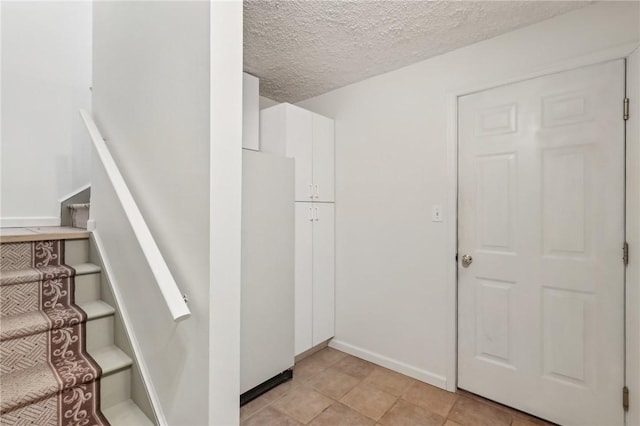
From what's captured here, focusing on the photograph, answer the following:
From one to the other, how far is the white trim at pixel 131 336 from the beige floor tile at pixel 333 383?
3.65 ft

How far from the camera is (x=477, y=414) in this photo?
187cm

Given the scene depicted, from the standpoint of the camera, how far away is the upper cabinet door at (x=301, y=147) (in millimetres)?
2451

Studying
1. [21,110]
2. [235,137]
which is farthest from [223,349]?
[21,110]

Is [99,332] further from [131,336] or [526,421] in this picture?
[526,421]

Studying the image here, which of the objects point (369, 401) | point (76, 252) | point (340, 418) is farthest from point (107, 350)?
point (369, 401)

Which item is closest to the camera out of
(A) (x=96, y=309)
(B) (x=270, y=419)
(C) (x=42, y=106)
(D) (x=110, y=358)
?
(D) (x=110, y=358)

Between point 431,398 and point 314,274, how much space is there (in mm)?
1224

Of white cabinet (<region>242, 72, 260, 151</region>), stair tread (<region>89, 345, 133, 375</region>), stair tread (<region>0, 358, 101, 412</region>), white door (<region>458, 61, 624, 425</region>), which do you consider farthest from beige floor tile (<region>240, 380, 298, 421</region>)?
white cabinet (<region>242, 72, 260, 151</region>)

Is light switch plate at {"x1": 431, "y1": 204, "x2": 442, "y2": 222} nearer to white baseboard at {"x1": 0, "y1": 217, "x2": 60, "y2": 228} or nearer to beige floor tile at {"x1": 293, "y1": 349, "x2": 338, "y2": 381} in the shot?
beige floor tile at {"x1": 293, "y1": 349, "x2": 338, "y2": 381}

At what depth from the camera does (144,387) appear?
4.53 feet

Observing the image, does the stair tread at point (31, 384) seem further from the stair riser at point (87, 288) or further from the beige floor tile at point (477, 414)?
the beige floor tile at point (477, 414)

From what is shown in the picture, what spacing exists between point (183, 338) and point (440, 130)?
206 centimetres

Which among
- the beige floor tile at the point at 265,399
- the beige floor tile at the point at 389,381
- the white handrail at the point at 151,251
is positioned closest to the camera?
the white handrail at the point at 151,251

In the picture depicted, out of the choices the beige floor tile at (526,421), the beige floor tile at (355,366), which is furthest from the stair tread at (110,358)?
the beige floor tile at (526,421)
